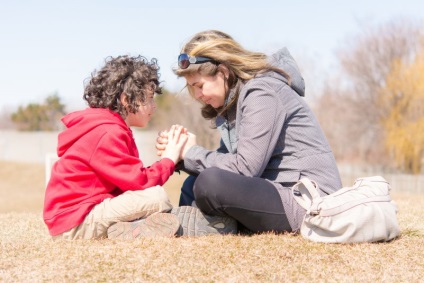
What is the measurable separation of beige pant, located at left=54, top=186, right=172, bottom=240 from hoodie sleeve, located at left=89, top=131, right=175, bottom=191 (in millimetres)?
82

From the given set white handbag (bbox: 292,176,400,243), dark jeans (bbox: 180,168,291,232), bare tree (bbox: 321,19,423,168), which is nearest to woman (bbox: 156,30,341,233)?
dark jeans (bbox: 180,168,291,232)

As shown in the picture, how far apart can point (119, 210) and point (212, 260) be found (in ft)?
2.82

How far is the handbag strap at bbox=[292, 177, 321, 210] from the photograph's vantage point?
12.0 ft

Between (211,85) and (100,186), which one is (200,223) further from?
(211,85)

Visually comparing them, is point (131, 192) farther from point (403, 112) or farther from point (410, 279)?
point (403, 112)

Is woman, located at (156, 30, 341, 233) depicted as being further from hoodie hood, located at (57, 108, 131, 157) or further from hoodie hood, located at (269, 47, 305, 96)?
hoodie hood, located at (57, 108, 131, 157)

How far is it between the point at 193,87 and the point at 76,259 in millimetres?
1573

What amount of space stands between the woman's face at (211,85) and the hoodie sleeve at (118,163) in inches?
25.4

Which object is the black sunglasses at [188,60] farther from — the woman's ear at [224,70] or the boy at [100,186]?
the boy at [100,186]

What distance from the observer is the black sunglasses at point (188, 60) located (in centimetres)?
406

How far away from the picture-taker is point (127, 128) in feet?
13.1

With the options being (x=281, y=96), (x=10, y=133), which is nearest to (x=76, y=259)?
(x=281, y=96)

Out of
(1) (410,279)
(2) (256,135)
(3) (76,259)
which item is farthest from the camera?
(2) (256,135)

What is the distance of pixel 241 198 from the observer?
12.0ft
